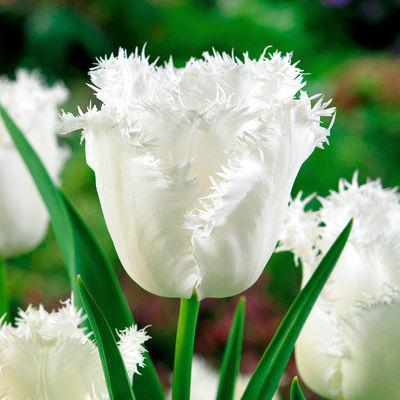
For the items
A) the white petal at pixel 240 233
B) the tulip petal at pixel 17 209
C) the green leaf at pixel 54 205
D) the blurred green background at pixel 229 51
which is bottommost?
the white petal at pixel 240 233

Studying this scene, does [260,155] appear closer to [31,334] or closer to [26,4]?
[31,334]

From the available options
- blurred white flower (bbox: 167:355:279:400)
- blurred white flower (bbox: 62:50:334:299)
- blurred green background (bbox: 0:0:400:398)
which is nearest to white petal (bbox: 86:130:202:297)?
blurred white flower (bbox: 62:50:334:299)

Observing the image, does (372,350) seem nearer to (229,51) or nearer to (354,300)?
(354,300)

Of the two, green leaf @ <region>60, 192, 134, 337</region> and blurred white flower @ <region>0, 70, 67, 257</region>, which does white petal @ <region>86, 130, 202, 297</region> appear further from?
blurred white flower @ <region>0, 70, 67, 257</region>

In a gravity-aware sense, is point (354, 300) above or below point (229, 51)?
below

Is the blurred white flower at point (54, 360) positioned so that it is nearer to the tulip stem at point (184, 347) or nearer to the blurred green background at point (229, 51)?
the tulip stem at point (184, 347)

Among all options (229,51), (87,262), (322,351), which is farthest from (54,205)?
(229,51)

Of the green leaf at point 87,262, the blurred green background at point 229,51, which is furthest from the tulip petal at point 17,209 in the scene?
the blurred green background at point 229,51
